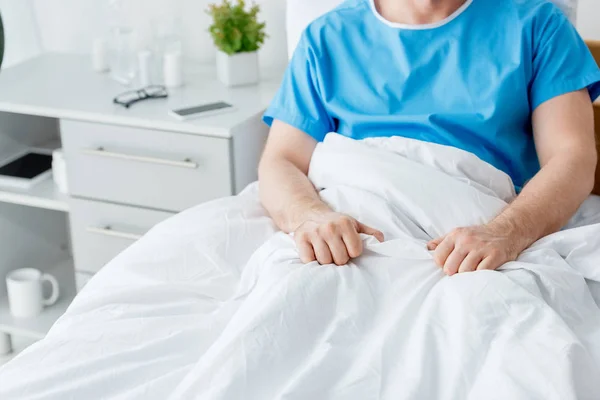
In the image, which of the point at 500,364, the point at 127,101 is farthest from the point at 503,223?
the point at 127,101

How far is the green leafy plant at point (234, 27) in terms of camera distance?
2201 millimetres

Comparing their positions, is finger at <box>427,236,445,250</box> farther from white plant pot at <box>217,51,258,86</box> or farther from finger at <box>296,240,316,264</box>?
white plant pot at <box>217,51,258,86</box>

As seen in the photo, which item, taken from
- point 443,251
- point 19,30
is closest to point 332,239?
point 443,251

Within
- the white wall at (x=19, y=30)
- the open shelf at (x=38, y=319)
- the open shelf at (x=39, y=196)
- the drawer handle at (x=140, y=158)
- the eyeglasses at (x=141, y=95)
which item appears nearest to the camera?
the drawer handle at (x=140, y=158)

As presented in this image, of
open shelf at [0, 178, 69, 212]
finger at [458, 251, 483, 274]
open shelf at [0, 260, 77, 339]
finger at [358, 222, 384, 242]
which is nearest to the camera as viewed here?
finger at [458, 251, 483, 274]

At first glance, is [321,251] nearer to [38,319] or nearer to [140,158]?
[140,158]

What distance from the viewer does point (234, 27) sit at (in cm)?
222

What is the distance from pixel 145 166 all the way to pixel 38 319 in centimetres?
62

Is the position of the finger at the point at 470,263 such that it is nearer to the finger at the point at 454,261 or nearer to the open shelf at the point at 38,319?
the finger at the point at 454,261

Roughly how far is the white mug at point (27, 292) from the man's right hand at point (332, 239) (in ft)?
3.87

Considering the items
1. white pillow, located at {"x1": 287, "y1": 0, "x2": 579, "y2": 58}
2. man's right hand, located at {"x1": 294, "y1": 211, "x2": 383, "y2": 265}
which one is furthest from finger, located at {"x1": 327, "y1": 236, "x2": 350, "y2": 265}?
white pillow, located at {"x1": 287, "y1": 0, "x2": 579, "y2": 58}

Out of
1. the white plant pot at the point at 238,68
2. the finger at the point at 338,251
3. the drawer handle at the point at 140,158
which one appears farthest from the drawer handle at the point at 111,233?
the finger at the point at 338,251

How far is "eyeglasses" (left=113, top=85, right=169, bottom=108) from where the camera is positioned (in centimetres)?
212

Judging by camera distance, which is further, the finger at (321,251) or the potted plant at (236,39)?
the potted plant at (236,39)
